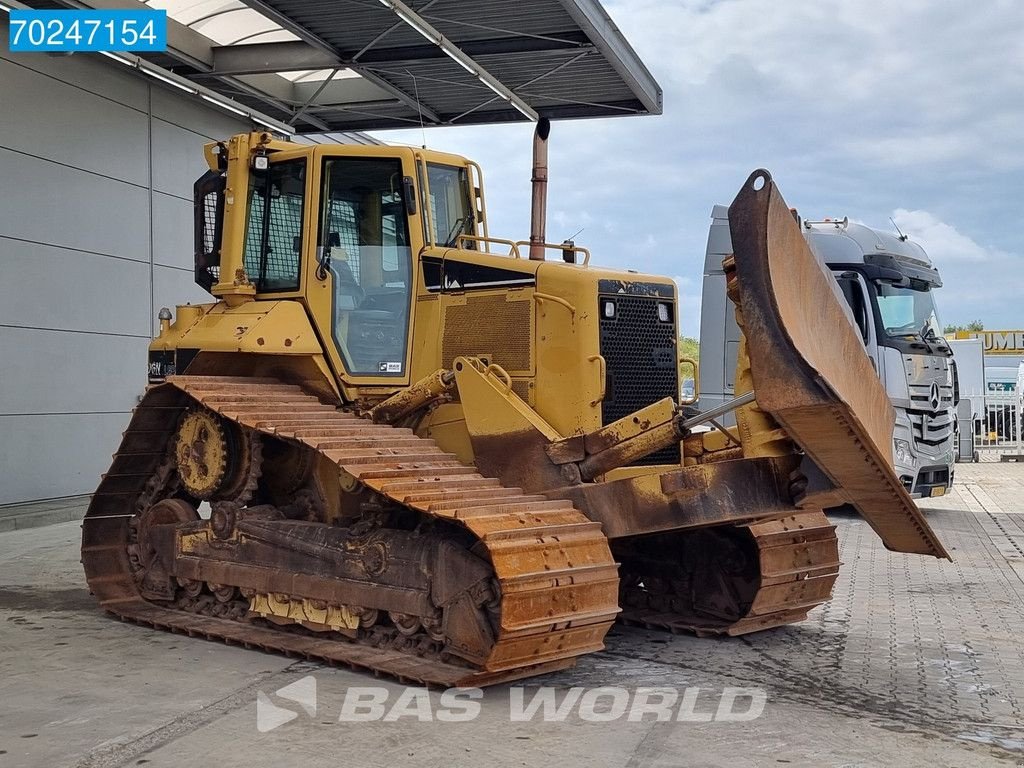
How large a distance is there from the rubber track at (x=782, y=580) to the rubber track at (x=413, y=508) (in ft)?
4.87

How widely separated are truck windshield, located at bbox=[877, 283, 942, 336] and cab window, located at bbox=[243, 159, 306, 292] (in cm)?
891

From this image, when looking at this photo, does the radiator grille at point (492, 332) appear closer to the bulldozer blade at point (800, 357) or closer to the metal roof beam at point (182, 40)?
the bulldozer blade at point (800, 357)

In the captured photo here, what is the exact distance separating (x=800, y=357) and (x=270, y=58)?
10850 millimetres

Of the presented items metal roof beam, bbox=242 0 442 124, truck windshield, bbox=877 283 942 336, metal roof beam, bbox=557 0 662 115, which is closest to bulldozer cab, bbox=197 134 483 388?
metal roof beam, bbox=242 0 442 124

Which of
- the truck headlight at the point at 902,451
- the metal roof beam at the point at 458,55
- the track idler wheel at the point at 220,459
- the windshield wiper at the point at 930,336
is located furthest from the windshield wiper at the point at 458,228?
the windshield wiper at the point at 930,336

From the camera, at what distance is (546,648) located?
6043 millimetres

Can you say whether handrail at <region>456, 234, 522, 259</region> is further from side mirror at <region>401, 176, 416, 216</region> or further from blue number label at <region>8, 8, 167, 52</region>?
blue number label at <region>8, 8, 167, 52</region>

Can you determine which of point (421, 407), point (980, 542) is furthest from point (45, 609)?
point (980, 542)

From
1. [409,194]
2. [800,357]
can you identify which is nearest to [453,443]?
[409,194]

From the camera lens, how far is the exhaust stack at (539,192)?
8.66 m

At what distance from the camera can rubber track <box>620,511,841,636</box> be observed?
7320mm

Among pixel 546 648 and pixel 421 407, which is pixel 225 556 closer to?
pixel 421 407

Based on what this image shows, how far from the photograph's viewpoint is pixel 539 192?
30.9ft

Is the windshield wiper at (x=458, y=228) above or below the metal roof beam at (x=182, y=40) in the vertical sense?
below
